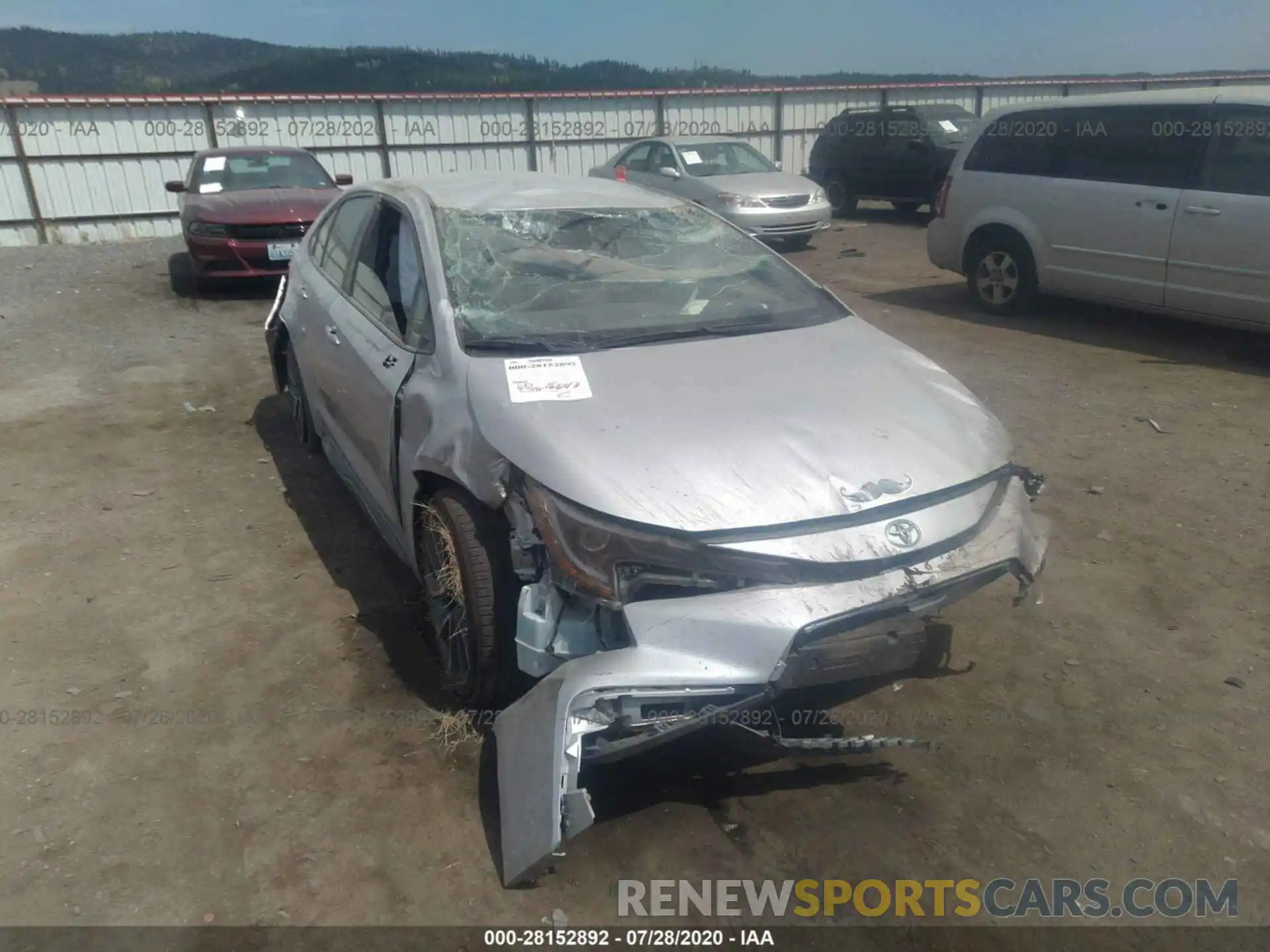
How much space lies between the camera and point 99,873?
262 centimetres

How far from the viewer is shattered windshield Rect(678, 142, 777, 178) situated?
522 inches

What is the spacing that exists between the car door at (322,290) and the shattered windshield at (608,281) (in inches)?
33.7

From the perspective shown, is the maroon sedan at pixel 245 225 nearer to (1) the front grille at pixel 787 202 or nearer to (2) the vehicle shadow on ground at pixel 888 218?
(1) the front grille at pixel 787 202

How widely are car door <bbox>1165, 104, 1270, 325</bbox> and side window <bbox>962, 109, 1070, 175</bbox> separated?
128 centimetres

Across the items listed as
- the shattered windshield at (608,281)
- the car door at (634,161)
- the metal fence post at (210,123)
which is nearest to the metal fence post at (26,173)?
the metal fence post at (210,123)

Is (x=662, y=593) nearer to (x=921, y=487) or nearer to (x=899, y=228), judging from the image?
(x=921, y=487)

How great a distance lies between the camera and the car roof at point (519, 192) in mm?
4004

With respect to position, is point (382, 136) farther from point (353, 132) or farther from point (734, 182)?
point (734, 182)

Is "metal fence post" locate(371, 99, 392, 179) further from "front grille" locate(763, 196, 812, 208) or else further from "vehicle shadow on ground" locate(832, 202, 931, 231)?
"vehicle shadow on ground" locate(832, 202, 931, 231)


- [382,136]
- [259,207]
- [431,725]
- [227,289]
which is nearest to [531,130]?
[382,136]

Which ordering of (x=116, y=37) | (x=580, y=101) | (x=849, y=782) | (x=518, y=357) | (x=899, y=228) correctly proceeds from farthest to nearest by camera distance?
(x=116, y=37), (x=580, y=101), (x=899, y=228), (x=518, y=357), (x=849, y=782)

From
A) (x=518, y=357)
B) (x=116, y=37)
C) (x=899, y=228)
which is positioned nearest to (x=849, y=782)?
(x=518, y=357)

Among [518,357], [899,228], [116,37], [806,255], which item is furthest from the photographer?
[116,37]

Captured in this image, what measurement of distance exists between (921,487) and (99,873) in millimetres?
2486
